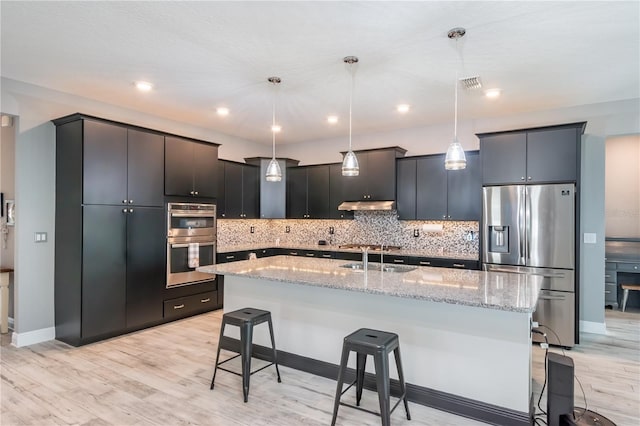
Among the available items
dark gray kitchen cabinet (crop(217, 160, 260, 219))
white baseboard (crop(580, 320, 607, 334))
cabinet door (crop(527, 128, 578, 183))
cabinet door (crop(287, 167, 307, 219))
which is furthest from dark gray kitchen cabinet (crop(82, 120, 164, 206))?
white baseboard (crop(580, 320, 607, 334))

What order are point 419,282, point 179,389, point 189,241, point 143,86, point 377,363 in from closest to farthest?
point 377,363 → point 419,282 → point 179,389 → point 143,86 → point 189,241

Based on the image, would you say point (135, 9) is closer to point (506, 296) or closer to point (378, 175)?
point (506, 296)

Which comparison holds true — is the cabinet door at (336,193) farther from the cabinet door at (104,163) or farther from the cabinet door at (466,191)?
the cabinet door at (104,163)

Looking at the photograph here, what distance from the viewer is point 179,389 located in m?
2.97

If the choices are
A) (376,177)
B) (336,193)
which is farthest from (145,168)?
(376,177)

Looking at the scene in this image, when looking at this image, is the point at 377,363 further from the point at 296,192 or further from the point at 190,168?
the point at 296,192

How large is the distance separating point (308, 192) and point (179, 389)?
13.6 ft

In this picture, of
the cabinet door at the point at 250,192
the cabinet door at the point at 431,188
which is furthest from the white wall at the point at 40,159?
the cabinet door at the point at 250,192

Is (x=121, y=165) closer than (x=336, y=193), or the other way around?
(x=121, y=165)

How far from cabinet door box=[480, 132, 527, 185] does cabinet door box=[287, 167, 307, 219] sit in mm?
3130

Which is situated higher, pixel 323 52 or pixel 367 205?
pixel 323 52

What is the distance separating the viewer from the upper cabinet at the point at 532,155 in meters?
4.14

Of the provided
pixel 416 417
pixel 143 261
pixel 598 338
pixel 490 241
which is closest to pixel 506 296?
pixel 416 417

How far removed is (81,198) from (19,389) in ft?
6.15
